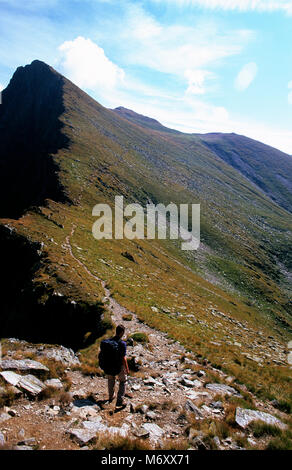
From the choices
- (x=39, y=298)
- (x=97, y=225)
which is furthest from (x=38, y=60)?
(x=39, y=298)

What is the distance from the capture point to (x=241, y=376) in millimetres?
13227

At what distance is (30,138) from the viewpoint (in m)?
97.8

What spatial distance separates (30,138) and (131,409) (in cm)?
10815

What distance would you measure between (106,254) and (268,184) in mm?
186845

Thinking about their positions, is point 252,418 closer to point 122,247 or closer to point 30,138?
point 122,247

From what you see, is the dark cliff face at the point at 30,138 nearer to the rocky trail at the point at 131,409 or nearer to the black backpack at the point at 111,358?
the rocky trail at the point at 131,409

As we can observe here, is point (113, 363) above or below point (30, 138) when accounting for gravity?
below

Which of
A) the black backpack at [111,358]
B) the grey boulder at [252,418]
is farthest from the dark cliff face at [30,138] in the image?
the grey boulder at [252,418]

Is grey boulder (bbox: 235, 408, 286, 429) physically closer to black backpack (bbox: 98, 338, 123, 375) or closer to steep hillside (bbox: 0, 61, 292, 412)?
steep hillside (bbox: 0, 61, 292, 412)

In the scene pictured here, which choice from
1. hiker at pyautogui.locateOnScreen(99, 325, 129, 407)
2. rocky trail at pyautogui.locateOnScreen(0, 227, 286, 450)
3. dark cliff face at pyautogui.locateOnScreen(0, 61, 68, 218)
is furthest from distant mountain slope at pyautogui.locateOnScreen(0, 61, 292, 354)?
hiker at pyautogui.locateOnScreen(99, 325, 129, 407)

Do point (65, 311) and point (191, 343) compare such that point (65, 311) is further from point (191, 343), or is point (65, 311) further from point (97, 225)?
point (97, 225)

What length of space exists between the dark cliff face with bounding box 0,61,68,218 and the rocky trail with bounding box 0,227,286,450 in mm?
34181

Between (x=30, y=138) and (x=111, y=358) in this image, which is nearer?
A: (x=111, y=358)

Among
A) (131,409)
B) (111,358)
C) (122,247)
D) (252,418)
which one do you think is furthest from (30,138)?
(252,418)
